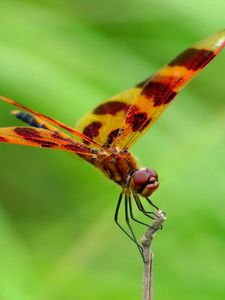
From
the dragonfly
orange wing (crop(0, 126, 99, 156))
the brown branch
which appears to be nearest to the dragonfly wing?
the dragonfly

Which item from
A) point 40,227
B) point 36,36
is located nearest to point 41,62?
point 36,36

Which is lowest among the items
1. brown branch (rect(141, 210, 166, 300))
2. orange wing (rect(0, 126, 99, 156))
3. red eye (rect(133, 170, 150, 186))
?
orange wing (rect(0, 126, 99, 156))

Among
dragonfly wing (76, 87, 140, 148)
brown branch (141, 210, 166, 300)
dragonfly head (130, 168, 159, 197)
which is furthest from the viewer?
dragonfly wing (76, 87, 140, 148)

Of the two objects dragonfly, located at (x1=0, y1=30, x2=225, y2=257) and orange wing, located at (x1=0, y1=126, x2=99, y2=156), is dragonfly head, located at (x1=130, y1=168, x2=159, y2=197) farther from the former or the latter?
orange wing, located at (x1=0, y1=126, x2=99, y2=156)

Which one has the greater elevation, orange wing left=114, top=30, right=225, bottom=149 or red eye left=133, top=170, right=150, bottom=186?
orange wing left=114, top=30, right=225, bottom=149

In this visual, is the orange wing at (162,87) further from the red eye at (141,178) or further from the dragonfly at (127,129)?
the red eye at (141,178)

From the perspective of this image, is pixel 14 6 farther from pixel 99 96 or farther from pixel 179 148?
pixel 179 148

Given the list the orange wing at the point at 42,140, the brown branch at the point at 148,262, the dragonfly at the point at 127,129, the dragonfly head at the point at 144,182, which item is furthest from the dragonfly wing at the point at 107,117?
the brown branch at the point at 148,262

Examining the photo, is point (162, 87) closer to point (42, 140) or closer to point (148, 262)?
point (42, 140)
